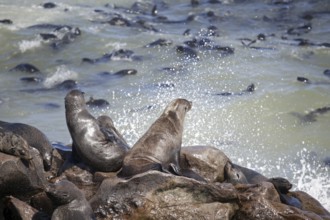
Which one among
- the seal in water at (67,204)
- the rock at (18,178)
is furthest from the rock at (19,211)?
the seal in water at (67,204)

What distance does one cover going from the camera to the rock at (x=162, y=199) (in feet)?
21.4

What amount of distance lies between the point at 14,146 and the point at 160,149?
1.48m

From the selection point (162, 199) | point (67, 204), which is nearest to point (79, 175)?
point (162, 199)

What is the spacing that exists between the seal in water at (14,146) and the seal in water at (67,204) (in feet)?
3.15

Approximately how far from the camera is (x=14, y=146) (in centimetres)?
713

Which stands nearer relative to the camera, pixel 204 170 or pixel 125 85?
pixel 204 170

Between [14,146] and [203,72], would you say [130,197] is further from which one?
[203,72]

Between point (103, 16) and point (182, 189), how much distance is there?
745 inches

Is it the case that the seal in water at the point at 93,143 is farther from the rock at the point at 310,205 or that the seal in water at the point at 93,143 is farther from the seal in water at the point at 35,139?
the rock at the point at 310,205

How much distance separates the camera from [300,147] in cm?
1343

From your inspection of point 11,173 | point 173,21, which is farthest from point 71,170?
point 173,21

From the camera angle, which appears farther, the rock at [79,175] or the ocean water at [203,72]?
the ocean water at [203,72]

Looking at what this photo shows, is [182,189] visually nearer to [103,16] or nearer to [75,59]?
[75,59]

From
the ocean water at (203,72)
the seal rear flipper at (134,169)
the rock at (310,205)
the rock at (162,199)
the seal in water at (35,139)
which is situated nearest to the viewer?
the rock at (162,199)
